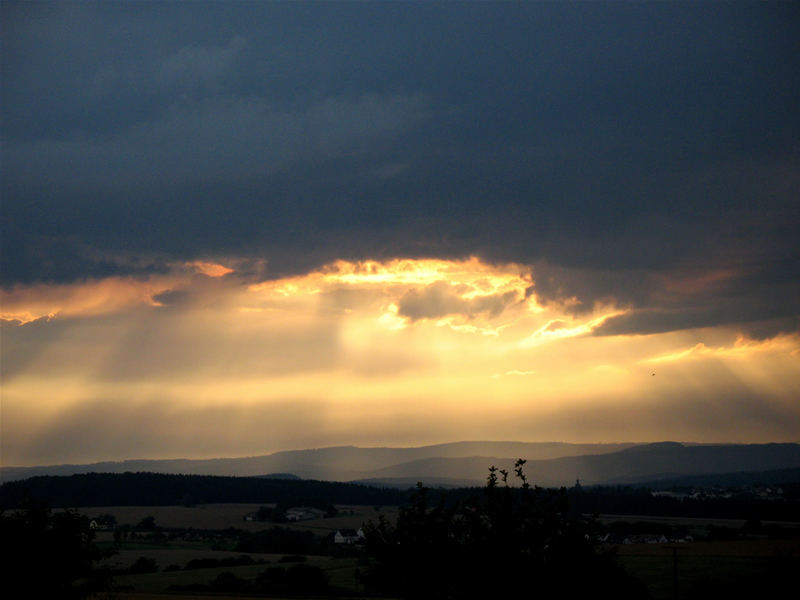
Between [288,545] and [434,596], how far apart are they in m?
86.5

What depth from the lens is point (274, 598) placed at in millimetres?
60000

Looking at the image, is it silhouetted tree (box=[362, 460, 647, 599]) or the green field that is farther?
the green field

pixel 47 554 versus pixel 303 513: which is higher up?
pixel 47 554

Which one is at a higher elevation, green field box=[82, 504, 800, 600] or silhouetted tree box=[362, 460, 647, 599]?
silhouetted tree box=[362, 460, 647, 599]

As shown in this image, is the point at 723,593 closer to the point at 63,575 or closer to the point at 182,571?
the point at 63,575

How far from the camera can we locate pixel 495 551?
2833 centimetres

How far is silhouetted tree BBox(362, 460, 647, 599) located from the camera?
1093 inches

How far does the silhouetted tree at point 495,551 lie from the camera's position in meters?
27.8

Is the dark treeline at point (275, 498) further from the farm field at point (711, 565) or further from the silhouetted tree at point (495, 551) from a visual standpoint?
the silhouetted tree at point (495, 551)

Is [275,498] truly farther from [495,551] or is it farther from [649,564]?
[495,551]

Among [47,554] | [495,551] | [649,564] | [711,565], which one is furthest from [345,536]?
[495,551]

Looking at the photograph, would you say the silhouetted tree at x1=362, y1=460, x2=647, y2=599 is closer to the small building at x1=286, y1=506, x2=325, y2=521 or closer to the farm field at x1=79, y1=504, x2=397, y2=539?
the farm field at x1=79, y1=504, x2=397, y2=539

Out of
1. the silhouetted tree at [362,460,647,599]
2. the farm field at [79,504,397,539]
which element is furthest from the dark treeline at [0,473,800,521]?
the silhouetted tree at [362,460,647,599]

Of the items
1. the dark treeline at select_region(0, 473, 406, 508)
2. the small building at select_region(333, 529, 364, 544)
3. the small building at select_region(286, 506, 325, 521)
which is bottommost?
the small building at select_region(333, 529, 364, 544)
